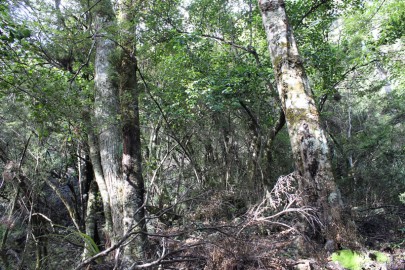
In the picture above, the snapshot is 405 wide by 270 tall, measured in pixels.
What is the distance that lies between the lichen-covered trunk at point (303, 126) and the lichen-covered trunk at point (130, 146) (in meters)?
2.27

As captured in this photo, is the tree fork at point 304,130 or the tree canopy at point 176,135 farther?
the tree canopy at point 176,135

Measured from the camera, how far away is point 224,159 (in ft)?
34.5

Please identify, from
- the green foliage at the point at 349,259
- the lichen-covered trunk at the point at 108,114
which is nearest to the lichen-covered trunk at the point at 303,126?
the green foliage at the point at 349,259

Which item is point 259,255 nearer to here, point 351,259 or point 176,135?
point 351,259

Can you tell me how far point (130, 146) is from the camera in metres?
4.89

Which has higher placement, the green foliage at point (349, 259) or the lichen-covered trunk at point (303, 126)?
the lichen-covered trunk at point (303, 126)

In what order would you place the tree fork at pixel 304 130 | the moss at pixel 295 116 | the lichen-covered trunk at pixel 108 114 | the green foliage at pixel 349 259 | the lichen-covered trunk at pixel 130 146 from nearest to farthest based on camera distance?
the green foliage at pixel 349 259
the tree fork at pixel 304 130
the moss at pixel 295 116
the lichen-covered trunk at pixel 130 146
the lichen-covered trunk at pixel 108 114

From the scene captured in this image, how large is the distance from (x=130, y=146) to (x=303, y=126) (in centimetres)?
270

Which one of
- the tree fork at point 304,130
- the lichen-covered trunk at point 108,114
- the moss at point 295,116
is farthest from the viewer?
the lichen-covered trunk at point 108,114

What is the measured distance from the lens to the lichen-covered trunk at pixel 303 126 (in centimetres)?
328

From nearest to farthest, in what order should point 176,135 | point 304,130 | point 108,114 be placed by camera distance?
1. point 304,130
2. point 108,114
3. point 176,135

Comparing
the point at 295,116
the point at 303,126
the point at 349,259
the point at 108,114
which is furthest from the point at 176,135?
the point at 349,259

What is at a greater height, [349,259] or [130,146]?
[130,146]

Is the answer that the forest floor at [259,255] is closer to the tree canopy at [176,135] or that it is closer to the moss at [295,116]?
the tree canopy at [176,135]
